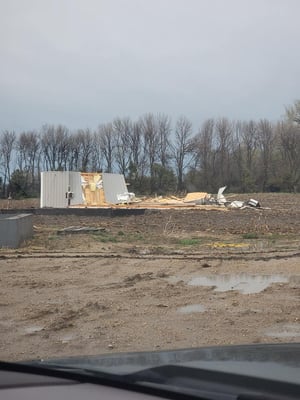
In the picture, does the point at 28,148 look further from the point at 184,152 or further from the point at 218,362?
the point at 218,362

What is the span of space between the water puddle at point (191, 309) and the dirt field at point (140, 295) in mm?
16

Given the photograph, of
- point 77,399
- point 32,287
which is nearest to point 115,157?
point 32,287

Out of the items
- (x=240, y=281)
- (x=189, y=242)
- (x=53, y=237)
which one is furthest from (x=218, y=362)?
(x=53, y=237)

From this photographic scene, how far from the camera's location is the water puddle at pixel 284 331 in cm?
757

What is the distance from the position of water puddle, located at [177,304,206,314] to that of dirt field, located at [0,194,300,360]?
2cm

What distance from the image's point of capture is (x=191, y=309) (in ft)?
31.0

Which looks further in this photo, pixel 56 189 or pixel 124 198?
pixel 124 198

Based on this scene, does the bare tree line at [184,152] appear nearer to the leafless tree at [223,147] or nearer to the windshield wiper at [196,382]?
the leafless tree at [223,147]

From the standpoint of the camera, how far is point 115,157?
84.2 metres

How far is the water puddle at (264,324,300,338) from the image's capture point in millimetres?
7567

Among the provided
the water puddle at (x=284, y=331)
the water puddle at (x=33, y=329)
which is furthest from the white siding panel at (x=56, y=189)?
the water puddle at (x=284, y=331)

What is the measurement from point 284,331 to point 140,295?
3557mm

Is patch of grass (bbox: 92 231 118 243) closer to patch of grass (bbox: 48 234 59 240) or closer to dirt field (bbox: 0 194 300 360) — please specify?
dirt field (bbox: 0 194 300 360)

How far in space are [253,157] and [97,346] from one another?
78.5 metres
